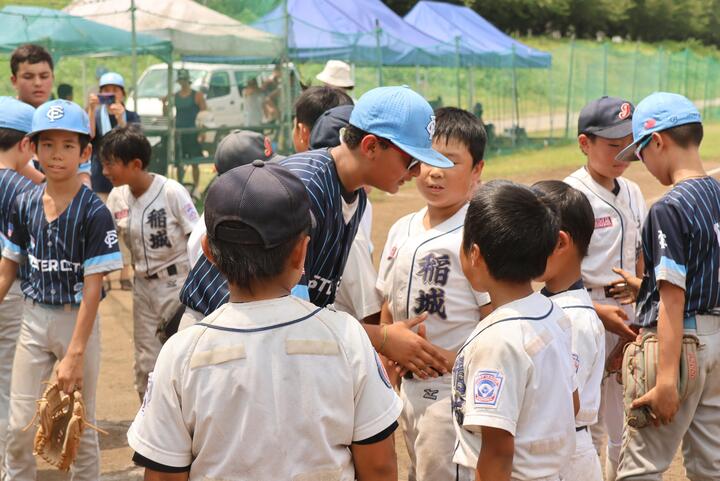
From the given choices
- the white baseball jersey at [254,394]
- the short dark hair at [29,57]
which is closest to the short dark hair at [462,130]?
the white baseball jersey at [254,394]

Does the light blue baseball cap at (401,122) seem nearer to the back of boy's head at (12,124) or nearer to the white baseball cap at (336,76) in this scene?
the back of boy's head at (12,124)

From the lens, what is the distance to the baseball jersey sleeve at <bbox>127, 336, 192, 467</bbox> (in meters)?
2.28

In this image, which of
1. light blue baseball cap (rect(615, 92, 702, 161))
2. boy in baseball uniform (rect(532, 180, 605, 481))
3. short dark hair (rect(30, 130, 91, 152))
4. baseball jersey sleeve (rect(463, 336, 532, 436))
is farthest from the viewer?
short dark hair (rect(30, 130, 91, 152))

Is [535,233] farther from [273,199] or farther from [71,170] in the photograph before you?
[71,170]

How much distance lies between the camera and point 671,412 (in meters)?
3.77

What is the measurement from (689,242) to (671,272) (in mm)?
155

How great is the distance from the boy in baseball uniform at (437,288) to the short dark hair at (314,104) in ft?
2.92

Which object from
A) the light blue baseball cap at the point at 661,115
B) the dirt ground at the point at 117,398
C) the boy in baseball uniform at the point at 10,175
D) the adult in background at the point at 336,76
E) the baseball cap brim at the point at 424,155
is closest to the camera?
the baseball cap brim at the point at 424,155

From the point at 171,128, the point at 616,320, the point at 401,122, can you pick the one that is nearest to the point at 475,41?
the point at 171,128

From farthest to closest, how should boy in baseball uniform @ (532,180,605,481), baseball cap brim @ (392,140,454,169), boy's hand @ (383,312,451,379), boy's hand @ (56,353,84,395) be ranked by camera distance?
1. boy's hand @ (56,353,84,395)
2. boy's hand @ (383,312,451,379)
3. boy in baseball uniform @ (532,180,605,481)
4. baseball cap brim @ (392,140,454,169)

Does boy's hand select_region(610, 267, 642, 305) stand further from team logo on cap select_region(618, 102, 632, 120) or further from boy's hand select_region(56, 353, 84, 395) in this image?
boy's hand select_region(56, 353, 84, 395)

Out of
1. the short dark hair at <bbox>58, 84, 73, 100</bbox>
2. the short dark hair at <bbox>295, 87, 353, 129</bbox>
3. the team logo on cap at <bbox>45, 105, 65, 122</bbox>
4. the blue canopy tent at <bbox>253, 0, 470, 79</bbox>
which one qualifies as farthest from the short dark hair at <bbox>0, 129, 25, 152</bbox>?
the blue canopy tent at <bbox>253, 0, 470, 79</bbox>

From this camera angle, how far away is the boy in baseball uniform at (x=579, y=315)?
10.6 ft

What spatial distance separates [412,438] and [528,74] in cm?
3158
